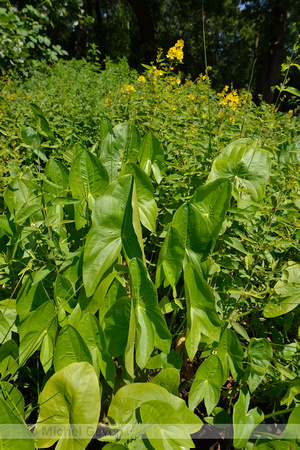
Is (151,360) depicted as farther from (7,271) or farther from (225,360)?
(7,271)

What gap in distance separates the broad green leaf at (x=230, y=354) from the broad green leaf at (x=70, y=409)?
0.37 metres

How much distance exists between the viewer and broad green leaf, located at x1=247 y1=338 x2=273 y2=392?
0.86 metres

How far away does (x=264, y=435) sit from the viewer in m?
0.83

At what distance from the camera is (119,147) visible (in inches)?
48.7

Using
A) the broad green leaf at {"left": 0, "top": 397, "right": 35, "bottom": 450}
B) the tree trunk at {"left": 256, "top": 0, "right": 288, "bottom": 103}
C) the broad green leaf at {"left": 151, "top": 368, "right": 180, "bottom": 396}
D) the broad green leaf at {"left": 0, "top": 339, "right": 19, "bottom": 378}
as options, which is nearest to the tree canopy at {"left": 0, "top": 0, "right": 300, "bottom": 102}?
the tree trunk at {"left": 256, "top": 0, "right": 288, "bottom": 103}

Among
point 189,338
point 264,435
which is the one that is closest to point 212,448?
point 264,435

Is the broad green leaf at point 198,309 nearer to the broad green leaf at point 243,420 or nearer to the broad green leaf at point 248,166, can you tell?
the broad green leaf at point 243,420

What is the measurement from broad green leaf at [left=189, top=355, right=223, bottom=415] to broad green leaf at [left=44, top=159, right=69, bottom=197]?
76cm

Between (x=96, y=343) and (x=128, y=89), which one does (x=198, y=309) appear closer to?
(x=96, y=343)

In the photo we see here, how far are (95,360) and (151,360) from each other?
0.18m

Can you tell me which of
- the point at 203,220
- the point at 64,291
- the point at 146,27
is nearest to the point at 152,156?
the point at 203,220

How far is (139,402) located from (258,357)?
0.37 metres

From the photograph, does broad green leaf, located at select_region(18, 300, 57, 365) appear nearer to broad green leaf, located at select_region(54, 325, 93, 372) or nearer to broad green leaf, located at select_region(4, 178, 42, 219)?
broad green leaf, located at select_region(54, 325, 93, 372)

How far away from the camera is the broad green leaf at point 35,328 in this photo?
811 millimetres
